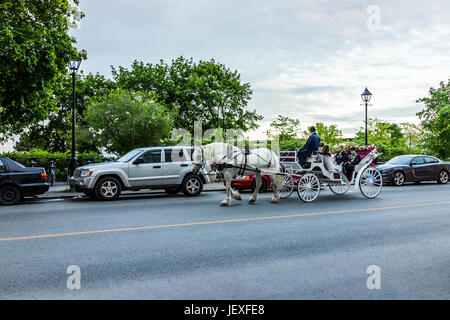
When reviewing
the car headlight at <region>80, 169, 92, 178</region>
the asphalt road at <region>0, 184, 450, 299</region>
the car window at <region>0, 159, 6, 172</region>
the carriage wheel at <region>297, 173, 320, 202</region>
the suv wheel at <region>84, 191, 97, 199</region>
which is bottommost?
the asphalt road at <region>0, 184, 450, 299</region>

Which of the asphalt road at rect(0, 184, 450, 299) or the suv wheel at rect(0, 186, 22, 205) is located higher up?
the suv wheel at rect(0, 186, 22, 205)

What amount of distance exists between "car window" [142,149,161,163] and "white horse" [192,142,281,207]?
Answer: 250 centimetres

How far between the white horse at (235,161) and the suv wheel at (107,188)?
3154 mm

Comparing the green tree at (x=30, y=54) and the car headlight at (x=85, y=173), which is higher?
the green tree at (x=30, y=54)

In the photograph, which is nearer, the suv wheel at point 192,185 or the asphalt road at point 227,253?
the asphalt road at point 227,253

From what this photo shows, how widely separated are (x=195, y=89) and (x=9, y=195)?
32.1 metres

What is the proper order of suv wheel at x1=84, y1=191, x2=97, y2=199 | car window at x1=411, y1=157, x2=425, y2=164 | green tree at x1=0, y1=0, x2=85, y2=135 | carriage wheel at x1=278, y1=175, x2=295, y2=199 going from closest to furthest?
1. suv wheel at x1=84, y1=191, x2=97, y2=199
2. carriage wheel at x1=278, y1=175, x2=295, y2=199
3. green tree at x1=0, y1=0, x2=85, y2=135
4. car window at x1=411, y1=157, x2=425, y2=164

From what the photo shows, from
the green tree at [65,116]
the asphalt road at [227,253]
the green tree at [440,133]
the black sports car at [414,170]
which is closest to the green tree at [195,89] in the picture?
the green tree at [65,116]

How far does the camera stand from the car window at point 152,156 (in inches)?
574

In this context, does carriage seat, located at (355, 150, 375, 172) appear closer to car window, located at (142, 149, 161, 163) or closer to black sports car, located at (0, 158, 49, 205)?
car window, located at (142, 149, 161, 163)

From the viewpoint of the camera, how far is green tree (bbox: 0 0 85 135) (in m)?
14.5

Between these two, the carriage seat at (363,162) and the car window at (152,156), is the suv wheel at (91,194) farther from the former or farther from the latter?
the carriage seat at (363,162)

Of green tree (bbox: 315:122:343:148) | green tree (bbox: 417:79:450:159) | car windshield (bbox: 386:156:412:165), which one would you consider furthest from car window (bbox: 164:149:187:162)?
green tree (bbox: 315:122:343:148)
